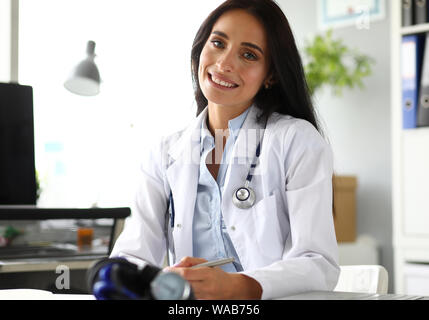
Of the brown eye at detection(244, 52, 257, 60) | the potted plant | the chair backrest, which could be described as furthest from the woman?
the potted plant

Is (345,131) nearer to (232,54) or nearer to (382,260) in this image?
(382,260)

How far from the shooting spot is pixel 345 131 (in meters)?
3.11

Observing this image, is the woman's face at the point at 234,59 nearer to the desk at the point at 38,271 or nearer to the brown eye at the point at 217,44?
the brown eye at the point at 217,44

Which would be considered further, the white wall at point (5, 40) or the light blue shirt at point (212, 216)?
the white wall at point (5, 40)

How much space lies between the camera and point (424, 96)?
2365mm

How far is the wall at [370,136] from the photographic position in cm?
296

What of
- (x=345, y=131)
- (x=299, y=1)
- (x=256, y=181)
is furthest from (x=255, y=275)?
(x=299, y=1)

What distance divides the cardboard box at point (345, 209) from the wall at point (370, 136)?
0.15 metres

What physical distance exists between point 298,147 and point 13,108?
0.74 metres

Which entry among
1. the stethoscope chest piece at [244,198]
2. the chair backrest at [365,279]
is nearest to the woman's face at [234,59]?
the stethoscope chest piece at [244,198]

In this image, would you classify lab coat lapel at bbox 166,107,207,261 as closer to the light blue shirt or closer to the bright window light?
the light blue shirt

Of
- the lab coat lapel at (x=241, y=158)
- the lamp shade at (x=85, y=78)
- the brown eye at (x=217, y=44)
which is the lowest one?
the lab coat lapel at (x=241, y=158)

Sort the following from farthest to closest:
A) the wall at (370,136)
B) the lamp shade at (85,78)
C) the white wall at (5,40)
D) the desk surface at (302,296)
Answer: the wall at (370,136)
the white wall at (5,40)
the lamp shade at (85,78)
the desk surface at (302,296)

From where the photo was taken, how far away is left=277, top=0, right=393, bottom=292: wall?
2.96 m
